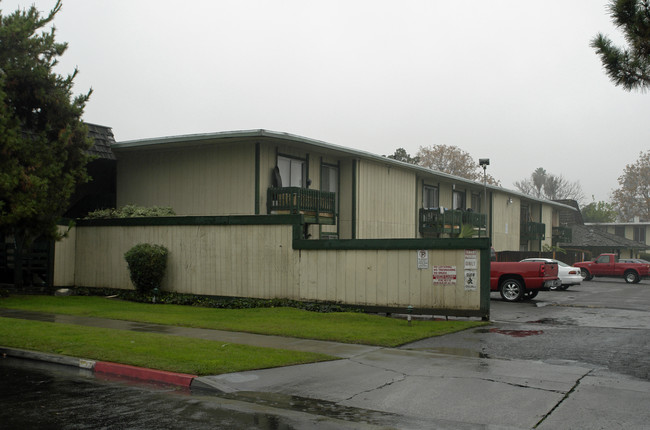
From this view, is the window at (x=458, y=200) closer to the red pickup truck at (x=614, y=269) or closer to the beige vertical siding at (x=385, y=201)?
the beige vertical siding at (x=385, y=201)

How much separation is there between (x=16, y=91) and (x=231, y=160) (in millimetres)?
7314

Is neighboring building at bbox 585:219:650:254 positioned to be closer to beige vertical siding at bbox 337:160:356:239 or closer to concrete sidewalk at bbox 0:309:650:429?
beige vertical siding at bbox 337:160:356:239

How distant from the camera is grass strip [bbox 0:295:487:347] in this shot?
12.8m

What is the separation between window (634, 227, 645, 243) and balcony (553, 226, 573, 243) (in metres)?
20.2

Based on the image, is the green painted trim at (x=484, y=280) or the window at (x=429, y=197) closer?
the green painted trim at (x=484, y=280)

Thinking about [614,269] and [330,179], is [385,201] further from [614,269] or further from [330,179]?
[614,269]

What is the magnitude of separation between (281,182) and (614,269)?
27880mm

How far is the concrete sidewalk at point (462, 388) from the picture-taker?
714 cm

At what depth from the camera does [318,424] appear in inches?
273

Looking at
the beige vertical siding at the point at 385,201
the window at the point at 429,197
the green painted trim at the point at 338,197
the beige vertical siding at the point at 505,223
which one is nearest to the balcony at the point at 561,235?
the beige vertical siding at the point at 505,223

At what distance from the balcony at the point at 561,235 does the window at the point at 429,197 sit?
22.4 metres

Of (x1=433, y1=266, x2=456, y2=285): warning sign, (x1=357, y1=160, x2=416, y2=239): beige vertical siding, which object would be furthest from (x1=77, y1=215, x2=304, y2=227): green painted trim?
(x1=357, y1=160, x2=416, y2=239): beige vertical siding

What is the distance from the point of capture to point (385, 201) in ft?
92.2

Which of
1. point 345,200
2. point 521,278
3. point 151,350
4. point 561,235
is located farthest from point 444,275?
point 561,235
